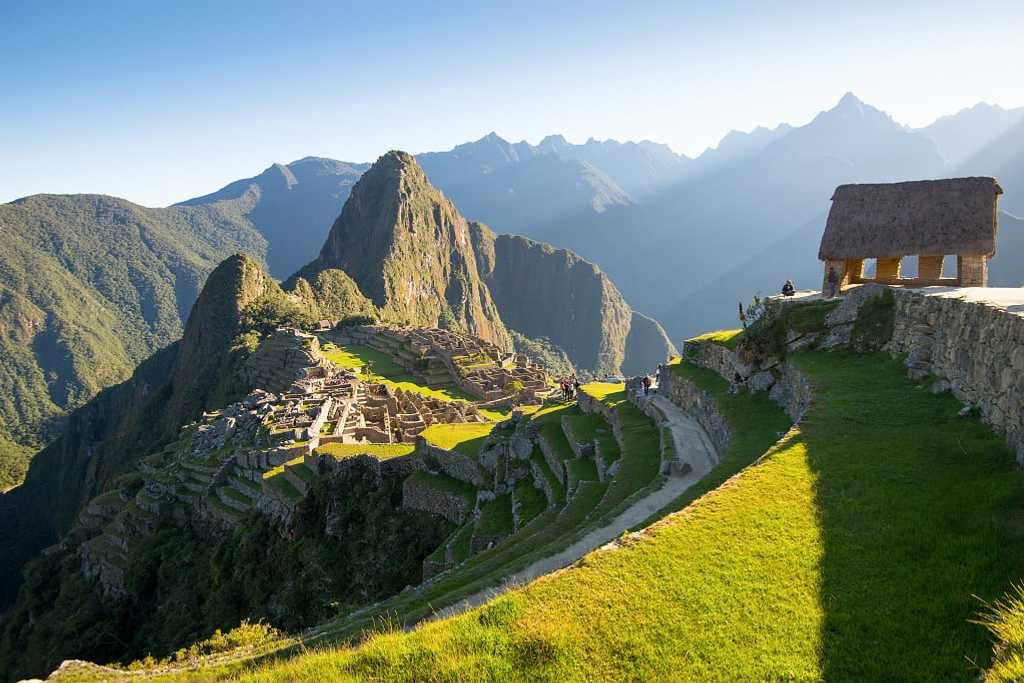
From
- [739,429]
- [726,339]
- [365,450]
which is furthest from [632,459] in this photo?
[365,450]

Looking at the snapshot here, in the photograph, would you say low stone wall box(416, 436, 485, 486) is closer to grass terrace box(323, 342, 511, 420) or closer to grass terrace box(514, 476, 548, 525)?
grass terrace box(514, 476, 548, 525)

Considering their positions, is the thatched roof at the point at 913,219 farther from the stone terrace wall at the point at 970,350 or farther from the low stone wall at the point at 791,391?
the low stone wall at the point at 791,391

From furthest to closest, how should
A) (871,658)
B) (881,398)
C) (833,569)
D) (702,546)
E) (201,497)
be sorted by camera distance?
(201,497) < (881,398) < (702,546) < (833,569) < (871,658)

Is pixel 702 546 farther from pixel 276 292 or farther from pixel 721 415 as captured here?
pixel 276 292

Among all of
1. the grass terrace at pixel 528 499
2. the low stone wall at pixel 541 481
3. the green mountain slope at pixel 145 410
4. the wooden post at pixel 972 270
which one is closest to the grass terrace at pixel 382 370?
the green mountain slope at pixel 145 410

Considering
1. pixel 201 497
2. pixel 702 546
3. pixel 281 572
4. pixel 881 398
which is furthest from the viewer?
pixel 201 497

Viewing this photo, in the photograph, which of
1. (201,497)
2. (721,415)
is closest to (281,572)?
(201,497)
